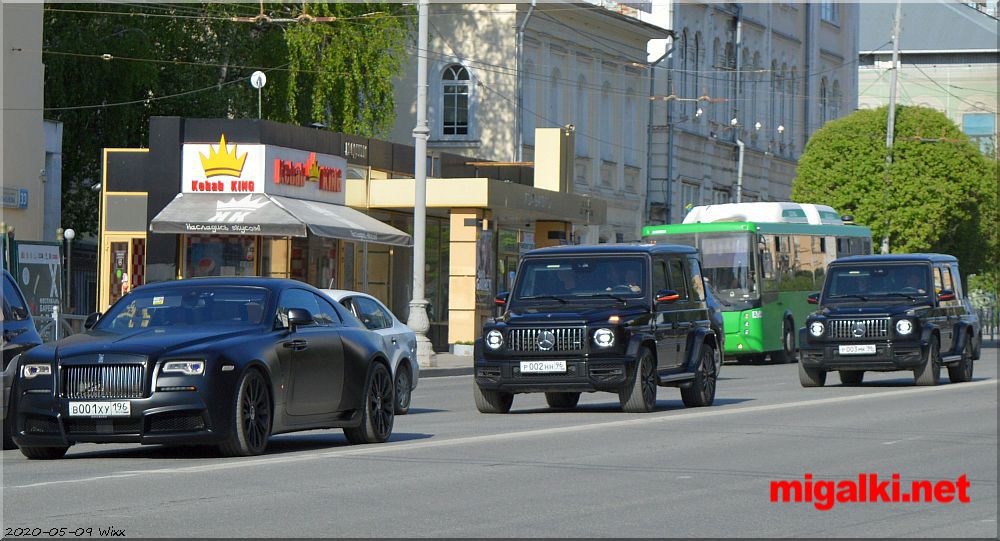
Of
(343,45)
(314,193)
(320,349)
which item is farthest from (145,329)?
(343,45)

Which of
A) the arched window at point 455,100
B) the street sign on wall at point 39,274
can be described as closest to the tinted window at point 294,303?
the street sign on wall at point 39,274

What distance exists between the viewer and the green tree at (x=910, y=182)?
6372cm

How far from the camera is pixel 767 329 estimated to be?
41.0 metres

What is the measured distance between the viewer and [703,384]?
878 inches

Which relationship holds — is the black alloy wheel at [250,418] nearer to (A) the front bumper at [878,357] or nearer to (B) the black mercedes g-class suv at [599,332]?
(B) the black mercedes g-class suv at [599,332]

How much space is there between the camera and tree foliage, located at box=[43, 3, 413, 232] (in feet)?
163

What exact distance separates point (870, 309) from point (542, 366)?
29.4ft

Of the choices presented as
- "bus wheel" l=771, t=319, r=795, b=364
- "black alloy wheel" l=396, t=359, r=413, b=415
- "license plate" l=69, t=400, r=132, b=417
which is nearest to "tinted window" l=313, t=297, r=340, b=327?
"license plate" l=69, t=400, r=132, b=417

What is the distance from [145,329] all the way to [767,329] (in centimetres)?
2793

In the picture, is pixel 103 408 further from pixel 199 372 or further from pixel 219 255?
pixel 219 255

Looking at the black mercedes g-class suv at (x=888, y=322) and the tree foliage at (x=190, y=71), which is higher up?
the tree foliage at (x=190, y=71)

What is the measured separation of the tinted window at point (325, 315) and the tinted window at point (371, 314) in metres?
5.54

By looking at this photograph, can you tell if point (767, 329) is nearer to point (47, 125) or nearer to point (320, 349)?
point (47, 125)

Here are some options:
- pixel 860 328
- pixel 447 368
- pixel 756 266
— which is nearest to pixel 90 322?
pixel 860 328
